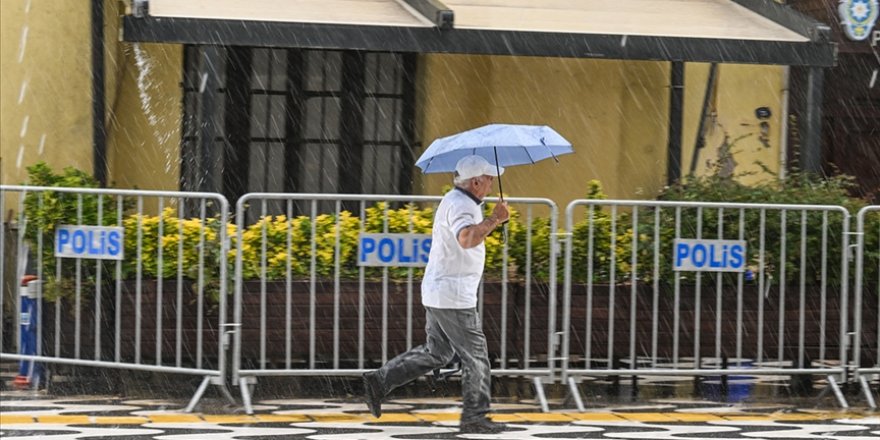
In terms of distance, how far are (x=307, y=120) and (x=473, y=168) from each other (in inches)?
240

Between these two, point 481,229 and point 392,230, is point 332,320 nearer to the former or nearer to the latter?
point 392,230

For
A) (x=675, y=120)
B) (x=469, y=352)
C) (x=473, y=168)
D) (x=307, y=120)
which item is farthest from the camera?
(x=675, y=120)

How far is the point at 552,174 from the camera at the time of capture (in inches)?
620

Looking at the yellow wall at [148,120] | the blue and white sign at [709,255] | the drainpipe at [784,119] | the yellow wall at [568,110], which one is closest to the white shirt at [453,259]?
the blue and white sign at [709,255]

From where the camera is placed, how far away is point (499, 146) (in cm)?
961

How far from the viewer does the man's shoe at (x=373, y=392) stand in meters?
9.96

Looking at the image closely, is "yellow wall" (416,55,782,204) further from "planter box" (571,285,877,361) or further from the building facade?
"planter box" (571,285,877,361)

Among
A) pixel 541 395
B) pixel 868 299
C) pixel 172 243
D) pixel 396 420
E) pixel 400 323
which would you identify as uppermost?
pixel 172 243

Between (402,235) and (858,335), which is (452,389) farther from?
(858,335)

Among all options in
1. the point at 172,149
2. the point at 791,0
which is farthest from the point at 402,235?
the point at 791,0

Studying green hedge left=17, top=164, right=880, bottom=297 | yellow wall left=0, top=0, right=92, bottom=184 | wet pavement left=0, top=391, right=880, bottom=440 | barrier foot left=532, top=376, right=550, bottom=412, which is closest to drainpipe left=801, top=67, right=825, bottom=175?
green hedge left=17, top=164, right=880, bottom=297

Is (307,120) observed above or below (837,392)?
above

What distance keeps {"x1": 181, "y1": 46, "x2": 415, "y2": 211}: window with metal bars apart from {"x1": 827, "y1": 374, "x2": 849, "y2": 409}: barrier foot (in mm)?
5469

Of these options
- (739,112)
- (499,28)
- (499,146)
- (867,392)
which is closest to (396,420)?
(499,146)
